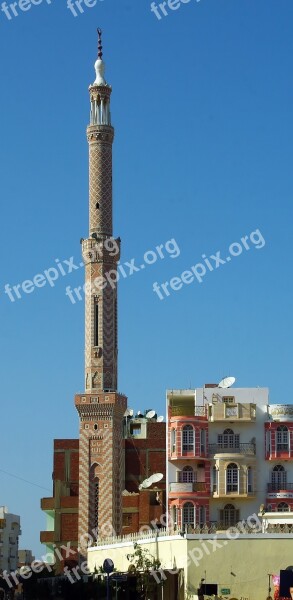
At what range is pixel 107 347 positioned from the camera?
260 feet

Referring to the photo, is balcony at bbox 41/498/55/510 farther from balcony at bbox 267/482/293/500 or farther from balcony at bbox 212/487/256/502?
balcony at bbox 267/482/293/500

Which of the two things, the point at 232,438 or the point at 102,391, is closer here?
the point at 232,438

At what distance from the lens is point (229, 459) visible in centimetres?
6675

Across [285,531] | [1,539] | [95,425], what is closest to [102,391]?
[95,425]

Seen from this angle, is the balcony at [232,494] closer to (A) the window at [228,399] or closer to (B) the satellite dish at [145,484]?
(A) the window at [228,399]

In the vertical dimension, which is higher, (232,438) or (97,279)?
A: (97,279)

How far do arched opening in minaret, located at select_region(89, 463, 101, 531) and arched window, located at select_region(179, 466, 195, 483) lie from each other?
486 inches

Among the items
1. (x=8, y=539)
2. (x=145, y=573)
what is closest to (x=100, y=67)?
(x=145, y=573)

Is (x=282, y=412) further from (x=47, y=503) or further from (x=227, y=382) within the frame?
(x=47, y=503)

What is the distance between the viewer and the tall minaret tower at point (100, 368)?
78188mm

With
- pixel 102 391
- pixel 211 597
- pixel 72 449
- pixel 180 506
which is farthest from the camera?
pixel 72 449

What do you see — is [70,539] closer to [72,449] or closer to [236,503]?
[72,449]

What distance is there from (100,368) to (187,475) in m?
14.0

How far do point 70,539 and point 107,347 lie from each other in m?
15.5
